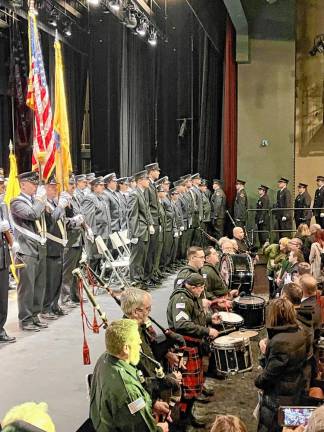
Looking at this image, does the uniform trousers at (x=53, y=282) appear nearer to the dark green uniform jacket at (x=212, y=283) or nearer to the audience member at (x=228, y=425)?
the dark green uniform jacket at (x=212, y=283)

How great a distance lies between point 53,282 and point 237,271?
8.04ft

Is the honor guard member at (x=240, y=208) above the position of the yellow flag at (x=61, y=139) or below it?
below

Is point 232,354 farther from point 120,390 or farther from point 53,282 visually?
point 120,390

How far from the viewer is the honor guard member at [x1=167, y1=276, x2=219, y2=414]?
5.08 metres

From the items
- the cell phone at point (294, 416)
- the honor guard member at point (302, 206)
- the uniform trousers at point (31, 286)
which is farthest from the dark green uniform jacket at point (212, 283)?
the honor guard member at point (302, 206)

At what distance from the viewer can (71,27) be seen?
13141 mm

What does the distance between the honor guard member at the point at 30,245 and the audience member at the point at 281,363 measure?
9.94 feet

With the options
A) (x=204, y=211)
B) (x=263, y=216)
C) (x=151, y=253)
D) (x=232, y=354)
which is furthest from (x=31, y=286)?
(x=263, y=216)

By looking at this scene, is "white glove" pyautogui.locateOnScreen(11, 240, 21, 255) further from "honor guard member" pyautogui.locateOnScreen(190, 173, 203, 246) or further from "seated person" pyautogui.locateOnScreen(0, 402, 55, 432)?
"honor guard member" pyautogui.locateOnScreen(190, 173, 203, 246)

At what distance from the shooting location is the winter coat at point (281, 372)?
12.8 ft

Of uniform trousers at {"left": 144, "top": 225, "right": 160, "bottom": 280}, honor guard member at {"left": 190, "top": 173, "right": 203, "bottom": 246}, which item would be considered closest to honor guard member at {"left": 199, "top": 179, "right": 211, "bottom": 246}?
honor guard member at {"left": 190, "top": 173, "right": 203, "bottom": 246}

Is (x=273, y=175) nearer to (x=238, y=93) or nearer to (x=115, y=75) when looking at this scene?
(x=238, y=93)

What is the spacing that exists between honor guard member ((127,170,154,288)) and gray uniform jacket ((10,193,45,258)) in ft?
7.50

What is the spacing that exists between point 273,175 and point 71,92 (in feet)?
18.1
